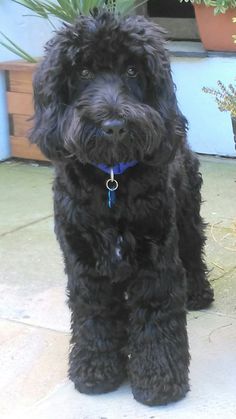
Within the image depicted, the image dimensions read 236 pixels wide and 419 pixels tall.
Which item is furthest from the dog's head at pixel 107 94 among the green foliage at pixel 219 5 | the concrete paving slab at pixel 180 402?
the green foliage at pixel 219 5

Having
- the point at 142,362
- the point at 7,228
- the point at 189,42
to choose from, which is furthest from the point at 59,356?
the point at 189,42

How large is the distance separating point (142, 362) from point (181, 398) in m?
0.24

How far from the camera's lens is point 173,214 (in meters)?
3.23

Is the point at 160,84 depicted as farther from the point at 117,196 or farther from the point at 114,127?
the point at 117,196

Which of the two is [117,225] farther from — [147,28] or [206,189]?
[206,189]

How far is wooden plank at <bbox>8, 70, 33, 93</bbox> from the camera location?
704 centimetres

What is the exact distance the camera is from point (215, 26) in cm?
681

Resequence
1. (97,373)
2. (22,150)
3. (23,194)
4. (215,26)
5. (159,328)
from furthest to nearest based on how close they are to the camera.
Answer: (22,150) → (215,26) → (23,194) → (97,373) → (159,328)

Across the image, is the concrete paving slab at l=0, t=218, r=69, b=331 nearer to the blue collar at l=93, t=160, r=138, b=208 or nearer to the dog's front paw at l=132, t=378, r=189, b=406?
the dog's front paw at l=132, t=378, r=189, b=406

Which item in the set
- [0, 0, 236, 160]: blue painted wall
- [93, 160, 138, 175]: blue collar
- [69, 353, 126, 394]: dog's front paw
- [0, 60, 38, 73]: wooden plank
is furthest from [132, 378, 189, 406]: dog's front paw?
[0, 60, 38, 73]: wooden plank

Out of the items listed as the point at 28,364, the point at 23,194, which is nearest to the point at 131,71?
the point at 28,364

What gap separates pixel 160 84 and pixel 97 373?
1318 mm

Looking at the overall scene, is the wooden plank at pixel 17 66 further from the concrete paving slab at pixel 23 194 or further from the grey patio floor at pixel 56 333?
the grey patio floor at pixel 56 333

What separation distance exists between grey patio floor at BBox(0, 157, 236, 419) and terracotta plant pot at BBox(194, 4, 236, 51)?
64.1 inches
